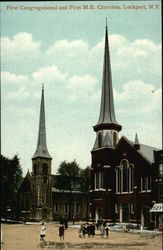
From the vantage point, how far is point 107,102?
32.2 metres

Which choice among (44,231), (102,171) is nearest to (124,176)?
(102,171)

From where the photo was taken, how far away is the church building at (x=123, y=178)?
37750mm

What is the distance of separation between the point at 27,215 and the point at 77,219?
1150cm

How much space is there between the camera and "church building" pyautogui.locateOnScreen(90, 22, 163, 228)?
37.8m

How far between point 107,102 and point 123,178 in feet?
41.6

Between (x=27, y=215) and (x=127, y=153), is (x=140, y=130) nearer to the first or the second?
(x=127, y=153)

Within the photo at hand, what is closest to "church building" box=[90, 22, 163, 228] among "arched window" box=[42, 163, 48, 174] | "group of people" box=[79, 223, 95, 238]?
"group of people" box=[79, 223, 95, 238]

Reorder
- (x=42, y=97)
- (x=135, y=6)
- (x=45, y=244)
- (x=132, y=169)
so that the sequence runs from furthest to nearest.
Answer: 1. (x=132, y=169)
2. (x=45, y=244)
3. (x=42, y=97)
4. (x=135, y=6)

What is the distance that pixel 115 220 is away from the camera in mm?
41688

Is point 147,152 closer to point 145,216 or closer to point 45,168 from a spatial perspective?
point 145,216

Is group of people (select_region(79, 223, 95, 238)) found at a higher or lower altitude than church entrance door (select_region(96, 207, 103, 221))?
higher

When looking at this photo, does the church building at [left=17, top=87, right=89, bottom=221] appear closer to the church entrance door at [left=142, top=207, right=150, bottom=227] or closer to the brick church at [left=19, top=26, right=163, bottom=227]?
the brick church at [left=19, top=26, right=163, bottom=227]

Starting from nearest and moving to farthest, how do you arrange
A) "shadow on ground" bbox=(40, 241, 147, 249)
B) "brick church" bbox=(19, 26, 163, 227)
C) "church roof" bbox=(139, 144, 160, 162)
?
1. "shadow on ground" bbox=(40, 241, 147, 249)
2. "brick church" bbox=(19, 26, 163, 227)
3. "church roof" bbox=(139, 144, 160, 162)

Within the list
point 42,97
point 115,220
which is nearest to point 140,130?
point 42,97
